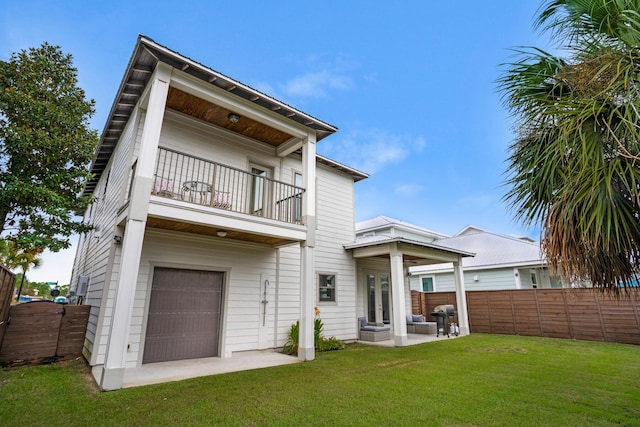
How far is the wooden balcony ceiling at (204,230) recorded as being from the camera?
667 cm

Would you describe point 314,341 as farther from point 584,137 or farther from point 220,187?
point 584,137

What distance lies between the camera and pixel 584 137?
342 centimetres

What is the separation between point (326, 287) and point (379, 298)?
281 centimetres

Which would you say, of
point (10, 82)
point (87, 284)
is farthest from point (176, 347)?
point (10, 82)

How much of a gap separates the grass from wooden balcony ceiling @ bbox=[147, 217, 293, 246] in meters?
3.03

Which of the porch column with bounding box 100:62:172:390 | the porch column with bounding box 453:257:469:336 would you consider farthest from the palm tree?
the porch column with bounding box 453:257:469:336

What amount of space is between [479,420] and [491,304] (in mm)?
10287

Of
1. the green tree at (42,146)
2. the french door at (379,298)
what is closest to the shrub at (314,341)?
the french door at (379,298)

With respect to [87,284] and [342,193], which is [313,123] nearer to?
[342,193]

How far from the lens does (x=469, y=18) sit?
13156mm

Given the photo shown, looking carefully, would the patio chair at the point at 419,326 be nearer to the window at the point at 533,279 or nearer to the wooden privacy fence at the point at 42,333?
the window at the point at 533,279

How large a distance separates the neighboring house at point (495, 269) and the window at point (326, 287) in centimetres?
962

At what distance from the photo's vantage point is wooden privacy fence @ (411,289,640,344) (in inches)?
382

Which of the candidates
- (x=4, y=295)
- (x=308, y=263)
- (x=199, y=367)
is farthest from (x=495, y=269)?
(x=4, y=295)
